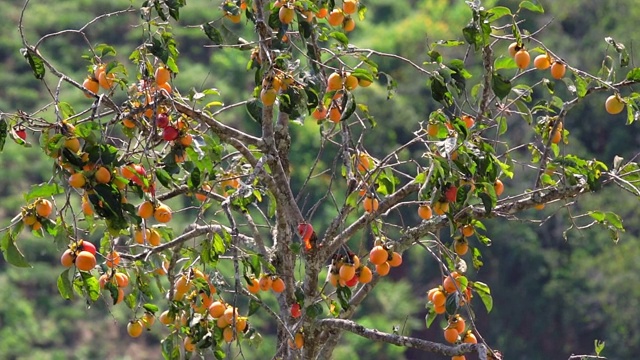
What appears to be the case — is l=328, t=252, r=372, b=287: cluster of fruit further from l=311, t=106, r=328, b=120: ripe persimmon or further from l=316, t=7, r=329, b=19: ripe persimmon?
l=316, t=7, r=329, b=19: ripe persimmon

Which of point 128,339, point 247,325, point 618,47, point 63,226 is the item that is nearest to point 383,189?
point 247,325

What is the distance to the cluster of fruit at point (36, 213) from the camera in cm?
215

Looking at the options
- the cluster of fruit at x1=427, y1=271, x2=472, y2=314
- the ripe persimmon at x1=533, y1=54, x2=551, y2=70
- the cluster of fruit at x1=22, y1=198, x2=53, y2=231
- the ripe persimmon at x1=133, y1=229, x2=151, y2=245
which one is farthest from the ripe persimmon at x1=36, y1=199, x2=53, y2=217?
the ripe persimmon at x1=533, y1=54, x2=551, y2=70

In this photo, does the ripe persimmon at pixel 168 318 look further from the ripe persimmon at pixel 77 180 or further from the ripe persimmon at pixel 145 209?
the ripe persimmon at pixel 77 180

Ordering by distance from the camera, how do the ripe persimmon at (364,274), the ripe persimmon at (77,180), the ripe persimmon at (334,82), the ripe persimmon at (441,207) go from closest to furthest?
1. the ripe persimmon at (77,180)
2. the ripe persimmon at (441,207)
3. the ripe persimmon at (334,82)
4. the ripe persimmon at (364,274)

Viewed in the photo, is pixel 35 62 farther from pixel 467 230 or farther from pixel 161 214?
pixel 467 230

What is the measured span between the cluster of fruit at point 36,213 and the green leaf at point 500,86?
83 centimetres

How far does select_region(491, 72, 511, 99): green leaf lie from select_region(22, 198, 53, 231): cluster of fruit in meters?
0.83

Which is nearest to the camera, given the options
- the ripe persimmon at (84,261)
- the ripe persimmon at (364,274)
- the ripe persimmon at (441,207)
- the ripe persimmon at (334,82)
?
the ripe persimmon at (84,261)

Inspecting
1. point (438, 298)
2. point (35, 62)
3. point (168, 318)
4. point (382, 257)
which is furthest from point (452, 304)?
point (35, 62)

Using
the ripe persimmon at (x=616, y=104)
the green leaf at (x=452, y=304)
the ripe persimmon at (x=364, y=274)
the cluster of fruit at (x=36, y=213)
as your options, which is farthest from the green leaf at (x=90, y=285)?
the ripe persimmon at (x=616, y=104)

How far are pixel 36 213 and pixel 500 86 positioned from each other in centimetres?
86

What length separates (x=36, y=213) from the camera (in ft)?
7.10

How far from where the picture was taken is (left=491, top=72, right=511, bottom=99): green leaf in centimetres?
229
